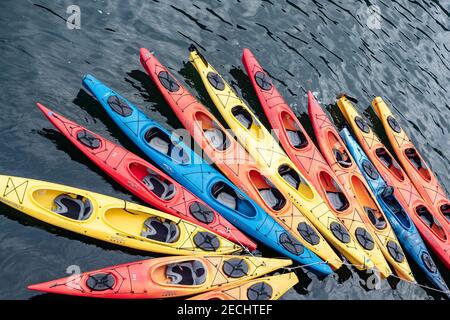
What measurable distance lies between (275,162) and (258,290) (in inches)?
158

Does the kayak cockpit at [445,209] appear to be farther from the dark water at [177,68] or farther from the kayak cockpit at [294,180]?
the kayak cockpit at [294,180]

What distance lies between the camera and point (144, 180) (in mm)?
13102

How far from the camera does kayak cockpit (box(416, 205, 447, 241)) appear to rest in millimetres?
14234

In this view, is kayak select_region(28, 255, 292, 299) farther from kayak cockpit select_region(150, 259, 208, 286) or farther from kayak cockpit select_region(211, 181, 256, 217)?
kayak cockpit select_region(211, 181, 256, 217)

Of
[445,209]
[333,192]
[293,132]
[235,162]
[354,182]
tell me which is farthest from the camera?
[293,132]

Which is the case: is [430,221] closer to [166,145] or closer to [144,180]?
[166,145]

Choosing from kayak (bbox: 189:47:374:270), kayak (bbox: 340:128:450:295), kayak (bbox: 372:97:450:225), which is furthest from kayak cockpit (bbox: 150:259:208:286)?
kayak (bbox: 372:97:450:225)

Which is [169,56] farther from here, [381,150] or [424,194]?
[424,194]

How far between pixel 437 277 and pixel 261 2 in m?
11.8

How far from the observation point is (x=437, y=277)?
43.1 feet

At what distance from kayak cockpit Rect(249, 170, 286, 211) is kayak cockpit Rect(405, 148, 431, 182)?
5237 mm

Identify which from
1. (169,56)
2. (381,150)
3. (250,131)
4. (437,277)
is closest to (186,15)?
(169,56)

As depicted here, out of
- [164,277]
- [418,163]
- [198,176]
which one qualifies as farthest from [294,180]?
[164,277]
